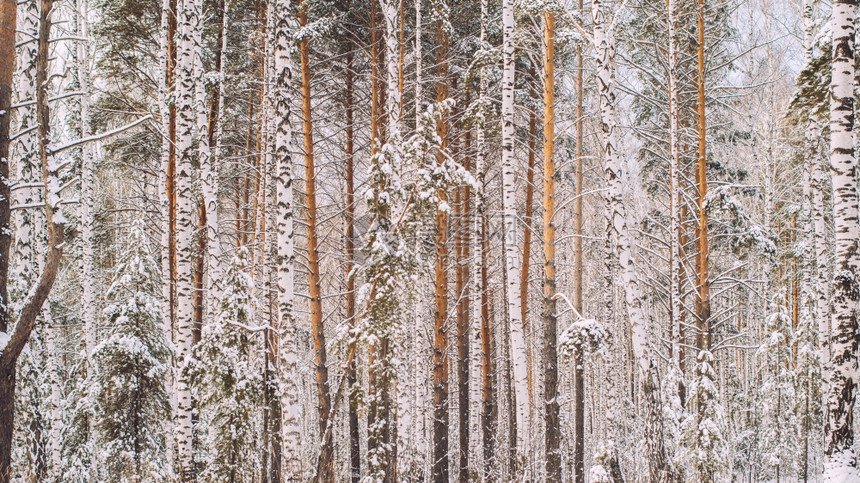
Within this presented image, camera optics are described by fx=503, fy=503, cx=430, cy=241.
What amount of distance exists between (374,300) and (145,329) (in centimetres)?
451

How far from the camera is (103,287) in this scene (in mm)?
18875

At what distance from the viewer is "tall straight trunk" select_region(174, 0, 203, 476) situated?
22.7 ft

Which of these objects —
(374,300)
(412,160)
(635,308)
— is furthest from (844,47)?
(374,300)

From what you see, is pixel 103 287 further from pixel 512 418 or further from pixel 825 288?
pixel 825 288

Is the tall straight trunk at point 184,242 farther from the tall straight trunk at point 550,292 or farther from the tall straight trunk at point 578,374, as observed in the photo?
the tall straight trunk at point 578,374

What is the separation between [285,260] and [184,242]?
1.71 meters

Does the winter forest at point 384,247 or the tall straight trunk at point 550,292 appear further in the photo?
the tall straight trunk at point 550,292

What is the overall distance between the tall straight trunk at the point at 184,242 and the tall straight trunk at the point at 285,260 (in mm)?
1516

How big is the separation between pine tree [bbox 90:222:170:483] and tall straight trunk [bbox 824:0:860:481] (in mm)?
9149

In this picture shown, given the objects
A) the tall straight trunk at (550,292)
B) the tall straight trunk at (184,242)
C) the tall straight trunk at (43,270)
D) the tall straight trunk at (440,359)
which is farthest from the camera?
the tall straight trunk at (440,359)

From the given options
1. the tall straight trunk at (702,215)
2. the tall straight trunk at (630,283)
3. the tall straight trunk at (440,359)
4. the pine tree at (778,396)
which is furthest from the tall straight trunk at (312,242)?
the pine tree at (778,396)

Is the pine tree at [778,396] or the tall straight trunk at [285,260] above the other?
the tall straight trunk at [285,260]

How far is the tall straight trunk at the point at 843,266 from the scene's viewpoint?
5.22m

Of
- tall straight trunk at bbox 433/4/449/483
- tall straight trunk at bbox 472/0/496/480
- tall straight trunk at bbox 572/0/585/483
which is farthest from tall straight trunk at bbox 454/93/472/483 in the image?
tall straight trunk at bbox 572/0/585/483
